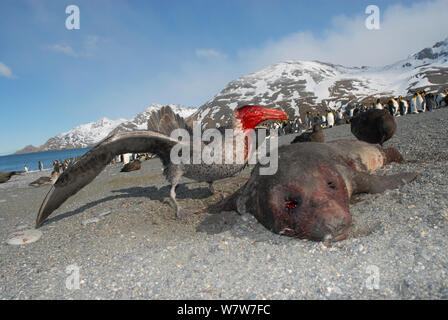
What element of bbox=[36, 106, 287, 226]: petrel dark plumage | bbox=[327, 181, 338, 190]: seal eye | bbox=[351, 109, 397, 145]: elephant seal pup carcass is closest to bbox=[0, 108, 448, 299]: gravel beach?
bbox=[327, 181, 338, 190]: seal eye

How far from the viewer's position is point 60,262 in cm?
390

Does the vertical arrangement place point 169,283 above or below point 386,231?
below

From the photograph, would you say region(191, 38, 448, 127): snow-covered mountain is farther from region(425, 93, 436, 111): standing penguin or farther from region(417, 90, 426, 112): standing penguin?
region(425, 93, 436, 111): standing penguin

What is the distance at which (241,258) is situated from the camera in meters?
3.45

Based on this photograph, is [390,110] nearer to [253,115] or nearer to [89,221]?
[253,115]

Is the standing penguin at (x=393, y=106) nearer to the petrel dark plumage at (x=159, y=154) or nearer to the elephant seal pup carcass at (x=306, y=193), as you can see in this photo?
the elephant seal pup carcass at (x=306, y=193)

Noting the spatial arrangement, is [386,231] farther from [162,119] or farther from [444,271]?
[162,119]

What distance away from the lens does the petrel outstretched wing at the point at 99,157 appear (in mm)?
4791

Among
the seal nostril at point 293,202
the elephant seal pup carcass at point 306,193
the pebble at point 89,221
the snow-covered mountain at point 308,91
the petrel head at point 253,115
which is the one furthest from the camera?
the snow-covered mountain at point 308,91

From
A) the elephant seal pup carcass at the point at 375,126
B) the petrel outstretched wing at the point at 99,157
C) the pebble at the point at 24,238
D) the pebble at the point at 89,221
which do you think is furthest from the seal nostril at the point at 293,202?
the elephant seal pup carcass at the point at 375,126

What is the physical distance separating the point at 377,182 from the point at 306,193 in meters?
2.27

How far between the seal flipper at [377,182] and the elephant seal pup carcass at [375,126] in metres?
4.46

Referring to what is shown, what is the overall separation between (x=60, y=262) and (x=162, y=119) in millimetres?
3751
